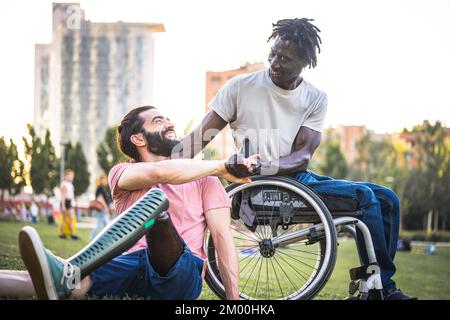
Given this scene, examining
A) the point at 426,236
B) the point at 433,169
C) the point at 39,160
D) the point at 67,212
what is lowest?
the point at 426,236

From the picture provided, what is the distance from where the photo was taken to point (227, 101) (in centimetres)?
314

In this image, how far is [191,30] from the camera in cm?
388

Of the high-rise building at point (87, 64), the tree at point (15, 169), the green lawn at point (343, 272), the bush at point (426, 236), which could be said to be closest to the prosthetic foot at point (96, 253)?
the green lawn at point (343, 272)

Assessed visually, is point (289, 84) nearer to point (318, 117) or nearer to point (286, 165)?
point (318, 117)

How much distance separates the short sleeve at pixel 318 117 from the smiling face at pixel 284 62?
21 cm

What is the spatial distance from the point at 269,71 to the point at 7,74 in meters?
2.02

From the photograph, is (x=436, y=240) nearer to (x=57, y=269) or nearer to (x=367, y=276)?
(x=367, y=276)

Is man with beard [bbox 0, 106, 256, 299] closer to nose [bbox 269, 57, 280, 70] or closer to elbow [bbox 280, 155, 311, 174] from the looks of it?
elbow [bbox 280, 155, 311, 174]

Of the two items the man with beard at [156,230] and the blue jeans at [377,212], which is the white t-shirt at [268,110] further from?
the man with beard at [156,230]

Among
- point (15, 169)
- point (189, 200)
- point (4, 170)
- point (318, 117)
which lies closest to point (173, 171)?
point (189, 200)

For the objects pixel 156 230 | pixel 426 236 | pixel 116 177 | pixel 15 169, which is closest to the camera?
pixel 156 230

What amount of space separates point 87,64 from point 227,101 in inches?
173

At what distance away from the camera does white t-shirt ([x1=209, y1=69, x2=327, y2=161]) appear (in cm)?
305

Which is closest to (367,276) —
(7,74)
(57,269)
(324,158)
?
(57,269)
